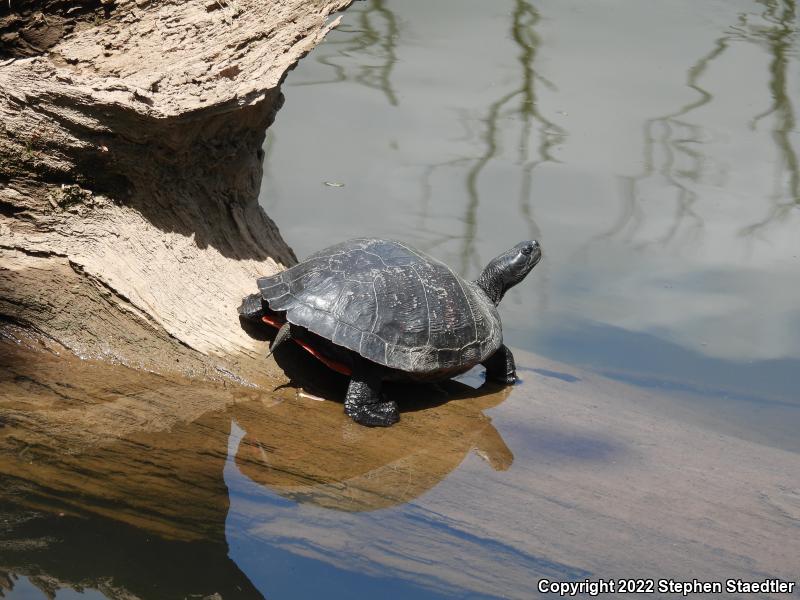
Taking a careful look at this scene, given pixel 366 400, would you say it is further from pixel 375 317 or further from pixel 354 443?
pixel 375 317

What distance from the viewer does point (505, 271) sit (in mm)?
5555

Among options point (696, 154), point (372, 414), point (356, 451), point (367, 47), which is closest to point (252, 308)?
point (372, 414)

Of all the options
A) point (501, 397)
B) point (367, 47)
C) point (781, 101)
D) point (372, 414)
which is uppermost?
point (372, 414)

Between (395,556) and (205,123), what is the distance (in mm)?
2437

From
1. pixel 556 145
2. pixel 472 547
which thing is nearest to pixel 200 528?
pixel 472 547

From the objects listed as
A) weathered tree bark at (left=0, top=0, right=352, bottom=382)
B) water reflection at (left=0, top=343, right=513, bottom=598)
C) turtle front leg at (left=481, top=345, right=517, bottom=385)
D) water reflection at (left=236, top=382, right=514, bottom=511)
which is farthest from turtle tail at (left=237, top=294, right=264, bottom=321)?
turtle front leg at (left=481, top=345, right=517, bottom=385)

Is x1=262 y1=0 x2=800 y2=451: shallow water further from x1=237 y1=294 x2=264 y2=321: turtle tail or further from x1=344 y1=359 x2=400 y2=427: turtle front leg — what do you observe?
x1=237 y1=294 x2=264 y2=321: turtle tail

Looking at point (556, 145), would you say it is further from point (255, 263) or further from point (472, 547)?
point (472, 547)

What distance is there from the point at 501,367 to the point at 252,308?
145 cm

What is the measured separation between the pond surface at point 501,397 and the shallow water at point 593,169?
0.03 metres

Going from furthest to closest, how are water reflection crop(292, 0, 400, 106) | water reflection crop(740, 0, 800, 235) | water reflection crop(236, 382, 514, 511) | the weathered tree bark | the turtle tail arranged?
water reflection crop(292, 0, 400, 106) < water reflection crop(740, 0, 800, 235) < the turtle tail < the weathered tree bark < water reflection crop(236, 382, 514, 511)

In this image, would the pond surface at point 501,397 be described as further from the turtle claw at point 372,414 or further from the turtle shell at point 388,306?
the turtle shell at point 388,306

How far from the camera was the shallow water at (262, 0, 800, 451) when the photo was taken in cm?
604

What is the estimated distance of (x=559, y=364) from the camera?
18.4 ft
